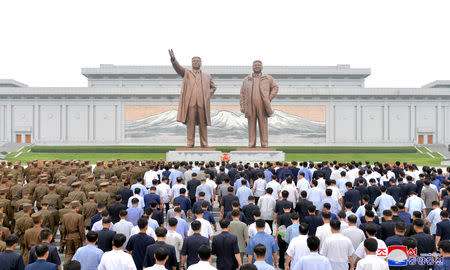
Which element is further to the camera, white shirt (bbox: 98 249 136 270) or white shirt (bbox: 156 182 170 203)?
white shirt (bbox: 156 182 170 203)

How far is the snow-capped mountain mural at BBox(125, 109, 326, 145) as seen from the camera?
43438 mm

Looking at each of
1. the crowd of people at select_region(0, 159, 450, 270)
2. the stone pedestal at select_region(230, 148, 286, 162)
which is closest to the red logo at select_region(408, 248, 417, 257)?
the crowd of people at select_region(0, 159, 450, 270)

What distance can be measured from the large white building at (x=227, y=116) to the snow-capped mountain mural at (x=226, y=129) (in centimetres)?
12

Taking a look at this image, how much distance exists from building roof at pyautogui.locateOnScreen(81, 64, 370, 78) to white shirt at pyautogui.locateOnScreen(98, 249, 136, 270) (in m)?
45.7

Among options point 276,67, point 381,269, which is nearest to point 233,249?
point 381,269

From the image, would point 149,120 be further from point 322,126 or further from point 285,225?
point 285,225

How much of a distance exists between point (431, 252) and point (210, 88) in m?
17.0

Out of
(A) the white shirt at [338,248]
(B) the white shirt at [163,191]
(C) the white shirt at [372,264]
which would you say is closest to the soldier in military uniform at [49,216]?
(B) the white shirt at [163,191]

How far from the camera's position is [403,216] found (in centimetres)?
685

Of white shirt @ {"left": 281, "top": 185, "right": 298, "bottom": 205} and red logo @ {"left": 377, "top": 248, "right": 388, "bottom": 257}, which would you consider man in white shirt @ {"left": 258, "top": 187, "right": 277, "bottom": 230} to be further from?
red logo @ {"left": 377, "top": 248, "right": 388, "bottom": 257}

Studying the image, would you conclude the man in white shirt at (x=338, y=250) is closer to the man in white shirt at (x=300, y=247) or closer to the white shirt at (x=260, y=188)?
the man in white shirt at (x=300, y=247)

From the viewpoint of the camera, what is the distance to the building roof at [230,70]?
49500mm

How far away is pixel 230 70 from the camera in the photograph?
49594 mm

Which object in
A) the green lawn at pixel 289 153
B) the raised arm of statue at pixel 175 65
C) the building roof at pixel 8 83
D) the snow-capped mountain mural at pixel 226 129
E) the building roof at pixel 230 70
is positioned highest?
the building roof at pixel 230 70
